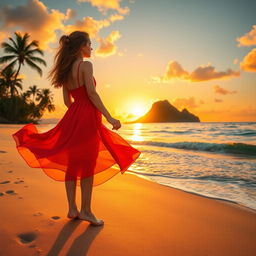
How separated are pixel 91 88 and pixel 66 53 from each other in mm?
448

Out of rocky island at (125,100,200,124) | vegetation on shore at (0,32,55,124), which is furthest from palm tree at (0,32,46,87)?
rocky island at (125,100,200,124)

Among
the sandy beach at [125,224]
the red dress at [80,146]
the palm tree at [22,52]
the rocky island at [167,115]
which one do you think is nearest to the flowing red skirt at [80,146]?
the red dress at [80,146]

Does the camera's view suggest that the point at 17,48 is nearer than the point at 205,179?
No

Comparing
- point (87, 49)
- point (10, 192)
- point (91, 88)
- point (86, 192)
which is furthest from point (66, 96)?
point (10, 192)

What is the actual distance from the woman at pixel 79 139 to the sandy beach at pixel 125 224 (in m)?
0.26

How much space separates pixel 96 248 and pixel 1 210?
1.15 meters

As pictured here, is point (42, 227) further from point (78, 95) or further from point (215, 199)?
point (215, 199)

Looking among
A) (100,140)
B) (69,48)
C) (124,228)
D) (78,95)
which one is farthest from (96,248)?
(69,48)

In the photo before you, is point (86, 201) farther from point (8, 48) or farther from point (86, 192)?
point (8, 48)

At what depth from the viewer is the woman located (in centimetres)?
213

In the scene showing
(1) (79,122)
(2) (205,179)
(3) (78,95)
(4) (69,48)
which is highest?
(4) (69,48)

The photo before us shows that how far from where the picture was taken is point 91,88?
6.88 ft

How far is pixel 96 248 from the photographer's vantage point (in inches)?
68.9

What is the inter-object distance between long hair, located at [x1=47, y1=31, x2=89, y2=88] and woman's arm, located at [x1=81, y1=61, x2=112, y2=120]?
185mm
